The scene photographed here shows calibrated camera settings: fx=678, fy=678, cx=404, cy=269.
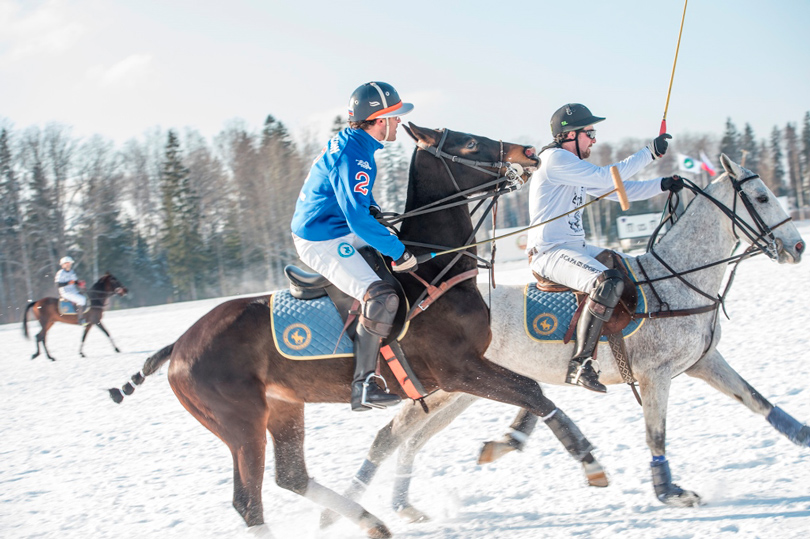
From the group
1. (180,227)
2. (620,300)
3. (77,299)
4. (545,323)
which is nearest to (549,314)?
(545,323)

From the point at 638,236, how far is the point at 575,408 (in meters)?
30.0

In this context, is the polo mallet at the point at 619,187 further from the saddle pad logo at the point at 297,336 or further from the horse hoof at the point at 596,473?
the saddle pad logo at the point at 297,336

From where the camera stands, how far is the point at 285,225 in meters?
41.8

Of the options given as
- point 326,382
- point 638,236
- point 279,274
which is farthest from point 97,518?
point 279,274

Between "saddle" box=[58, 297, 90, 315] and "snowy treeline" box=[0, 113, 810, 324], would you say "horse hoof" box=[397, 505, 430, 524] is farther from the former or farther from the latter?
"snowy treeline" box=[0, 113, 810, 324]

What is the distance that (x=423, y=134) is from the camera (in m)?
4.31

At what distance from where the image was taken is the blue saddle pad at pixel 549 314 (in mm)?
4875

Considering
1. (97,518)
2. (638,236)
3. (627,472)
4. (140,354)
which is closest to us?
(627,472)

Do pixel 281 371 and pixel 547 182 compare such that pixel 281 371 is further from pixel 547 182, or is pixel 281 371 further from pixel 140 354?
pixel 140 354

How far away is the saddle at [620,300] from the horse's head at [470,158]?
1062 millimetres

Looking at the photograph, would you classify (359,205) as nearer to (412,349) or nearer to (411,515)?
(412,349)

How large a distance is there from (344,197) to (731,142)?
73169 mm

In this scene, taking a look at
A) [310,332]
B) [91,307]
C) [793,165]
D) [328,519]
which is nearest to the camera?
[310,332]

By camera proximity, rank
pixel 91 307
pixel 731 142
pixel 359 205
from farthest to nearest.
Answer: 1. pixel 731 142
2. pixel 91 307
3. pixel 359 205
